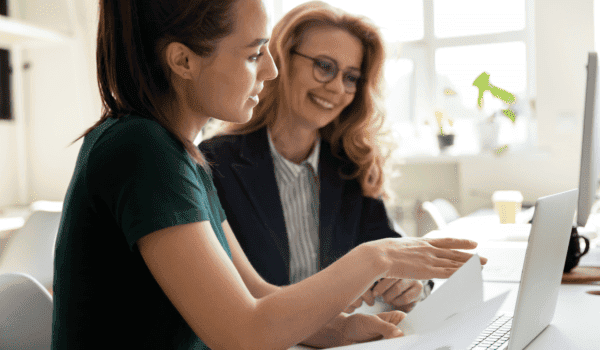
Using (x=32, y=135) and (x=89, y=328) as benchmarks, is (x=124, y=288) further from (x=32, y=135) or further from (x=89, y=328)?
(x=32, y=135)

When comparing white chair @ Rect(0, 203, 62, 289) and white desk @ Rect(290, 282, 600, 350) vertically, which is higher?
white desk @ Rect(290, 282, 600, 350)

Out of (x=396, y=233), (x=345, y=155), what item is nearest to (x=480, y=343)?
(x=396, y=233)

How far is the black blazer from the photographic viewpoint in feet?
4.94

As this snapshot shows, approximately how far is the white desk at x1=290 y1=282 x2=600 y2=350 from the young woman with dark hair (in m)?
0.24

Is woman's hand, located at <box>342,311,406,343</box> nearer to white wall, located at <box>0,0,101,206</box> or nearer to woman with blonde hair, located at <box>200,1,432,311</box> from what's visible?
woman with blonde hair, located at <box>200,1,432,311</box>

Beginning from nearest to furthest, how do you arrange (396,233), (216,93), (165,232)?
(165,232)
(216,93)
(396,233)

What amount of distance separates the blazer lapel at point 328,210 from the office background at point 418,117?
2069 millimetres

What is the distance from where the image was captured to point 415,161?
3.70 metres

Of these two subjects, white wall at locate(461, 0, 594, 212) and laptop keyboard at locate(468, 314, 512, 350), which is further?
white wall at locate(461, 0, 594, 212)

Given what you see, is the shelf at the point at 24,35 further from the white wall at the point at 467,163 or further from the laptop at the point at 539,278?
the laptop at the point at 539,278

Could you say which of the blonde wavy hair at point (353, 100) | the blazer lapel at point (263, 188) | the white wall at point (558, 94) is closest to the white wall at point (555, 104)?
the white wall at point (558, 94)

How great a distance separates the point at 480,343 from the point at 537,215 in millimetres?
243

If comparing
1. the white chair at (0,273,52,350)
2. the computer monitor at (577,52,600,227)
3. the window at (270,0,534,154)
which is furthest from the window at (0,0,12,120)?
the computer monitor at (577,52,600,227)

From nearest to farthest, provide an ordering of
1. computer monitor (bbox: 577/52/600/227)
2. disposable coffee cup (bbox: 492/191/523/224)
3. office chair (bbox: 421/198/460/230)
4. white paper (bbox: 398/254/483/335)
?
white paper (bbox: 398/254/483/335), computer monitor (bbox: 577/52/600/227), disposable coffee cup (bbox: 492/191/523/224), office chair (bbox: 421/198/460/230)
